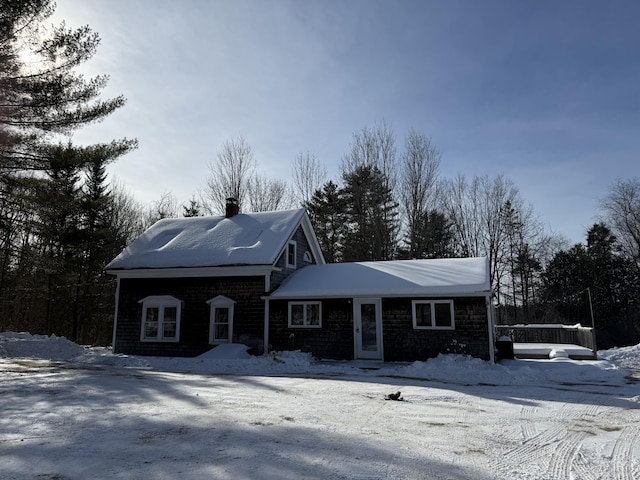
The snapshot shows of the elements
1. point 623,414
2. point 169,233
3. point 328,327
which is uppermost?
point 169,233

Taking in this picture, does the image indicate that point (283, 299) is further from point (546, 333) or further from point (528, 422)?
point (546, 333)

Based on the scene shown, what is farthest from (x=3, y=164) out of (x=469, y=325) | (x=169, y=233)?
(x=469, y=325)

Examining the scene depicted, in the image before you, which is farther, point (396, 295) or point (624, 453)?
point (396, 295)

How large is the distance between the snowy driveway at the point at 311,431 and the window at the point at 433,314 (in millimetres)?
4474

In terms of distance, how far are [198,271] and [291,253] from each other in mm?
4186

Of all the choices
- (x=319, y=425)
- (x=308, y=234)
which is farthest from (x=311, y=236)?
(x=319, y=425)

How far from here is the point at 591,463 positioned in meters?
4.82

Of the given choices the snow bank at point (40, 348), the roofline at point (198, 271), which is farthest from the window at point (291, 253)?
the snow bank at point (40, 348)

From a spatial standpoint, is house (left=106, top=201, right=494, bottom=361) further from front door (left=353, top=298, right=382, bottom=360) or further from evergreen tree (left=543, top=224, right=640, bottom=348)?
evergreen tree (left=543, top=224, right=640, bottom=348)

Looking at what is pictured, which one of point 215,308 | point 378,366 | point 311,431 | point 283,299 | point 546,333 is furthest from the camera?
point 546,333

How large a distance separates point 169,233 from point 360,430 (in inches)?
667

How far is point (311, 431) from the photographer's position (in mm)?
6004

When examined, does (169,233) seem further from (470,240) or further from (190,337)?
(470,240)

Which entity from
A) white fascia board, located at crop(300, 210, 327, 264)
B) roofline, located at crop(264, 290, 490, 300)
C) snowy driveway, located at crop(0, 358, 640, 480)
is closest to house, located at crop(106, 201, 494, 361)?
roofline, located at crop(264, 290, 490, 300)
